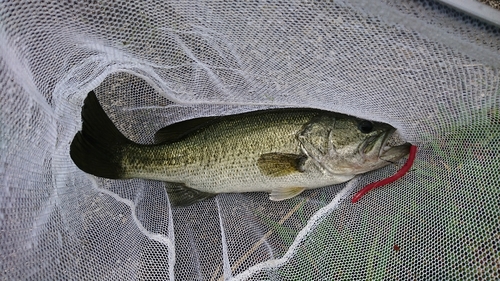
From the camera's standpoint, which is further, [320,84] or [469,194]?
[320,84]

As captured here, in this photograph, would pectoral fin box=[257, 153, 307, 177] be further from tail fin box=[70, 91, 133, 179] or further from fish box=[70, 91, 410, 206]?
tail fin box=[70, 91, 133, 179]

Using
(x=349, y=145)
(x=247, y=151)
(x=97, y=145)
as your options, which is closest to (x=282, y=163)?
(x=247, y=151)

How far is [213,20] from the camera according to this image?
1.98 metres

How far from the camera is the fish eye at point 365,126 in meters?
2.08

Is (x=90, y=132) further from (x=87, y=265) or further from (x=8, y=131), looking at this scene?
(x=87, y=265)

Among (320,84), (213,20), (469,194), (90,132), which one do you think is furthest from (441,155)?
(90,132)

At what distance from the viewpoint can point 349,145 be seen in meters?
2.11

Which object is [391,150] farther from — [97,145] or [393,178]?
[97,145]

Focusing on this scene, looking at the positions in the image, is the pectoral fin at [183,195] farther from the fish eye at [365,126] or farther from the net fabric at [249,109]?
the fish eye at [365,126]

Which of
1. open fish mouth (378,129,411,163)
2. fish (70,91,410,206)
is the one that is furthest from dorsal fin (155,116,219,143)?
open fish mouth (378,129,411,163)

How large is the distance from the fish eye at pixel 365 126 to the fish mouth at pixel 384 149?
4 cm

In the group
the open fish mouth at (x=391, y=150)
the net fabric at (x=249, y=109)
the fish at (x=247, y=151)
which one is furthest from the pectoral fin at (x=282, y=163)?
the open fish mouth at (x=391, y=150)

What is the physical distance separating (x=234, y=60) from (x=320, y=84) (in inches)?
16.2

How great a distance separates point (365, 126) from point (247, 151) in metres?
0.56
